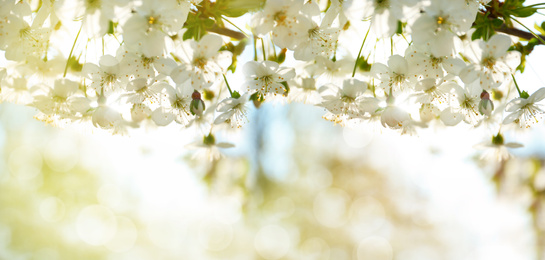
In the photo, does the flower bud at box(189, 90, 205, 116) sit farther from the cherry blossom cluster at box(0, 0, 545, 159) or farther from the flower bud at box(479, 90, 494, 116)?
the flower bud at box(479, 90, 494, 116)

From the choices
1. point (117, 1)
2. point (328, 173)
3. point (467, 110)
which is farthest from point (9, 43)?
point (328, 173)

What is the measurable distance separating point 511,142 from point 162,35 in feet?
3.64

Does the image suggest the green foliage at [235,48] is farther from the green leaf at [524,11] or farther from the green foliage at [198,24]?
the green leaf at [524,11]

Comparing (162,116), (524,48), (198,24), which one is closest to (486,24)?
(524,48)

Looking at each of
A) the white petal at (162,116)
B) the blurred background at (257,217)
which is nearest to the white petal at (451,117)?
the white petal at (162,116)

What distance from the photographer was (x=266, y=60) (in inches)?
40.6

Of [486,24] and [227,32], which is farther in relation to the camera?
[227,32]

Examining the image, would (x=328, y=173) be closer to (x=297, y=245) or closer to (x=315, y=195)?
(x=315, y=195)

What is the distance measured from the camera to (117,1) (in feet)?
2.62

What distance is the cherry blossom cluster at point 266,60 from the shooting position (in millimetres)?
842

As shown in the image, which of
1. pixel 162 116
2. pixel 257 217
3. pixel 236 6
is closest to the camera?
pixel 236 6

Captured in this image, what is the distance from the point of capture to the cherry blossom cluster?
33.2 inches

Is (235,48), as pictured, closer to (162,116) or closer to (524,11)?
(162,116)

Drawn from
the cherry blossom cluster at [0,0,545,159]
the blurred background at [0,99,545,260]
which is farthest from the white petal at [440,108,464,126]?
the blurred background at [0,99,545,260]
